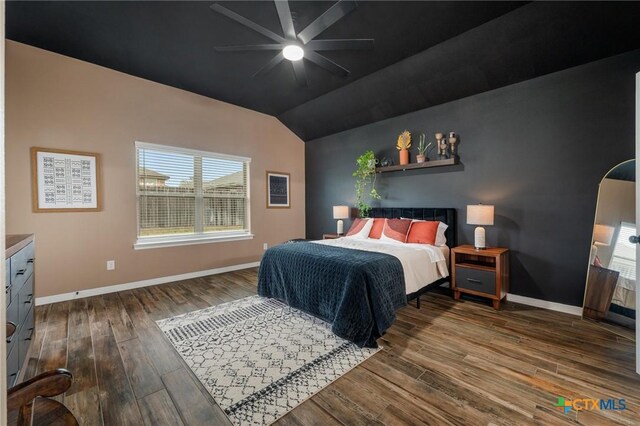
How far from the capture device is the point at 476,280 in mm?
3195

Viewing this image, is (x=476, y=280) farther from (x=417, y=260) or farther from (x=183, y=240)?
(x=183, y=240)

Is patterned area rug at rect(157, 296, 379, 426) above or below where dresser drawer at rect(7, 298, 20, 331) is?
below

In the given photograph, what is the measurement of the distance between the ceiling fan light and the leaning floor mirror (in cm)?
332

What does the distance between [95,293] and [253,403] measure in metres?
3.22

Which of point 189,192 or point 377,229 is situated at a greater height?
point 189,192

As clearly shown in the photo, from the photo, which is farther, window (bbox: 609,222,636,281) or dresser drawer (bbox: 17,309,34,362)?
window (bbox: 609,222,636,281)

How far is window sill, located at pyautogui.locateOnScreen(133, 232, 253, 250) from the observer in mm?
3975

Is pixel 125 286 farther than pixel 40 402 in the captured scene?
Yes

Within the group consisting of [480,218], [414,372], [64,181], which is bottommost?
[414,372]

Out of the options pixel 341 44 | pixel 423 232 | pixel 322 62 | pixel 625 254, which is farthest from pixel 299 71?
pixel 625 254

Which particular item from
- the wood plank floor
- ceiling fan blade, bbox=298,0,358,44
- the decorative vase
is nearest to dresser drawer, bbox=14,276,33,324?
the wood plank floor

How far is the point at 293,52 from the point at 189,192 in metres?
3.00

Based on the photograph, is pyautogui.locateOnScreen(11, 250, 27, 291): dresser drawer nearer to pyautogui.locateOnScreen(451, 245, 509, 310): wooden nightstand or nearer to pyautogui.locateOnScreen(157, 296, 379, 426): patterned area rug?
pyautogui.locateOnScreen(157, 296, 379, 426): patterned area rug

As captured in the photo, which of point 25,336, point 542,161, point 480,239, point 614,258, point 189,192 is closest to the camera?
point 25,336
